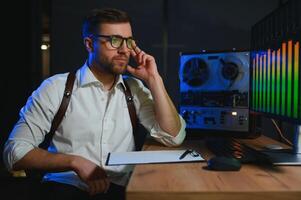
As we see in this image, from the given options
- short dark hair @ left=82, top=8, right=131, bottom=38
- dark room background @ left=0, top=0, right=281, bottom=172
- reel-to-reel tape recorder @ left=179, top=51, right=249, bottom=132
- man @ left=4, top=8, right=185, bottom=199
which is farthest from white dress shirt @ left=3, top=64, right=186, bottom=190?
dark room background @ left=0, top=0, right=281, bottom=172

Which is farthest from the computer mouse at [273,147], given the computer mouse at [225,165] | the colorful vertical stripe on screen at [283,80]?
the computer mouse at [225,165]

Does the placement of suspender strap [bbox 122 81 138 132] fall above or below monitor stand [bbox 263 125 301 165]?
above

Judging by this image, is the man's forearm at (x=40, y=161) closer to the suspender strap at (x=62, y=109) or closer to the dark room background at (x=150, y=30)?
the suspender strap at (x=62, y=109)

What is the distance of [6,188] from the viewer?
235 centimetres

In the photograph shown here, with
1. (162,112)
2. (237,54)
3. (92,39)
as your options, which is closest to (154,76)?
(162,112)

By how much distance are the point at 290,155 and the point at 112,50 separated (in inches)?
32.6

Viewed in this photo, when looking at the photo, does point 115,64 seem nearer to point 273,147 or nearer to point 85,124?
point 85,124

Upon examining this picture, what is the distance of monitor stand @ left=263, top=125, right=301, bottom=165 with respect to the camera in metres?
1.23

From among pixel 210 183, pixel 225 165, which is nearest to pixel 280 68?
pixel 225 165

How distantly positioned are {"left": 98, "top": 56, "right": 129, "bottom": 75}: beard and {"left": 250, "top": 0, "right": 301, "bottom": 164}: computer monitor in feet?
1.89

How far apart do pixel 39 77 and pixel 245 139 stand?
137 centimetres

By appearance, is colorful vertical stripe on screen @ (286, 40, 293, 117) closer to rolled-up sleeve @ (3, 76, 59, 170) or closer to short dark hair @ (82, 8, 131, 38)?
short dark hair @ (82, 8, 131, 38)

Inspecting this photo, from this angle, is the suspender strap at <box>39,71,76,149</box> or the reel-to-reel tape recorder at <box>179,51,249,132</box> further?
the reel-to-reel tape recorder at <box>179,51,249,132</box>

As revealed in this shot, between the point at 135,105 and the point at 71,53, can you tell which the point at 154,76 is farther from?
the point at 71,53
